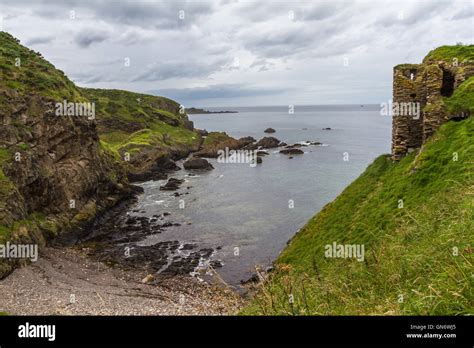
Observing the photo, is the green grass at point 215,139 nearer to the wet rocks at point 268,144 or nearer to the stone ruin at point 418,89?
the wet rocks at point 268,144

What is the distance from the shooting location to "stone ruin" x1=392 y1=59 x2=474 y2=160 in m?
24.8

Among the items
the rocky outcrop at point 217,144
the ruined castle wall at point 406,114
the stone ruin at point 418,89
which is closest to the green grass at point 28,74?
the ruined castle wall at point 406,114

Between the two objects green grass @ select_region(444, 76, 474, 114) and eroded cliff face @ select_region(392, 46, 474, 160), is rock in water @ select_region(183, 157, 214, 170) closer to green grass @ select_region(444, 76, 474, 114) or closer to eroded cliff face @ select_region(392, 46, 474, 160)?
eroded cliff face @ select_region(392, 46, 474, 160)

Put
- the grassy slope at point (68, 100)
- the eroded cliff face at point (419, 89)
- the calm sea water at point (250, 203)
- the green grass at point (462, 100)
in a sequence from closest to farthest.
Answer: the green grass at point (462, 100) → the eroded cliff face at point (419, 89) → the calm sea water at point (250, 203) → the grassy slope at point (68, 100)

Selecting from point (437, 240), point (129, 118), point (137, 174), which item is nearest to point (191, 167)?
point (137, 174)

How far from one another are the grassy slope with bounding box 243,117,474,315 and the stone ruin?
1.97m

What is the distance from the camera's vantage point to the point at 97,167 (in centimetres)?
6794

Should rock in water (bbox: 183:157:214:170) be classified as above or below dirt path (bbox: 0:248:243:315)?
above

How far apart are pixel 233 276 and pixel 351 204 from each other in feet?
61.1

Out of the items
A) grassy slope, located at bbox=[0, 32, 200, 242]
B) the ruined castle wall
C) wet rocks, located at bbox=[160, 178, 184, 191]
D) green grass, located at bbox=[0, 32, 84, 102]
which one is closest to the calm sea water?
wet rocks, located at bbox=[160, 178, 184, 191]

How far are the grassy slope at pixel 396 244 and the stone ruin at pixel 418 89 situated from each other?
1.97 m

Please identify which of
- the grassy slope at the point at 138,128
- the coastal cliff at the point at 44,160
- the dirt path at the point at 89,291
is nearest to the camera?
the dirt path at the point at 89,291

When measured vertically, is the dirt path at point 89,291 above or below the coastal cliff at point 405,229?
below

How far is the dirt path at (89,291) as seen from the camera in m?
29.8
